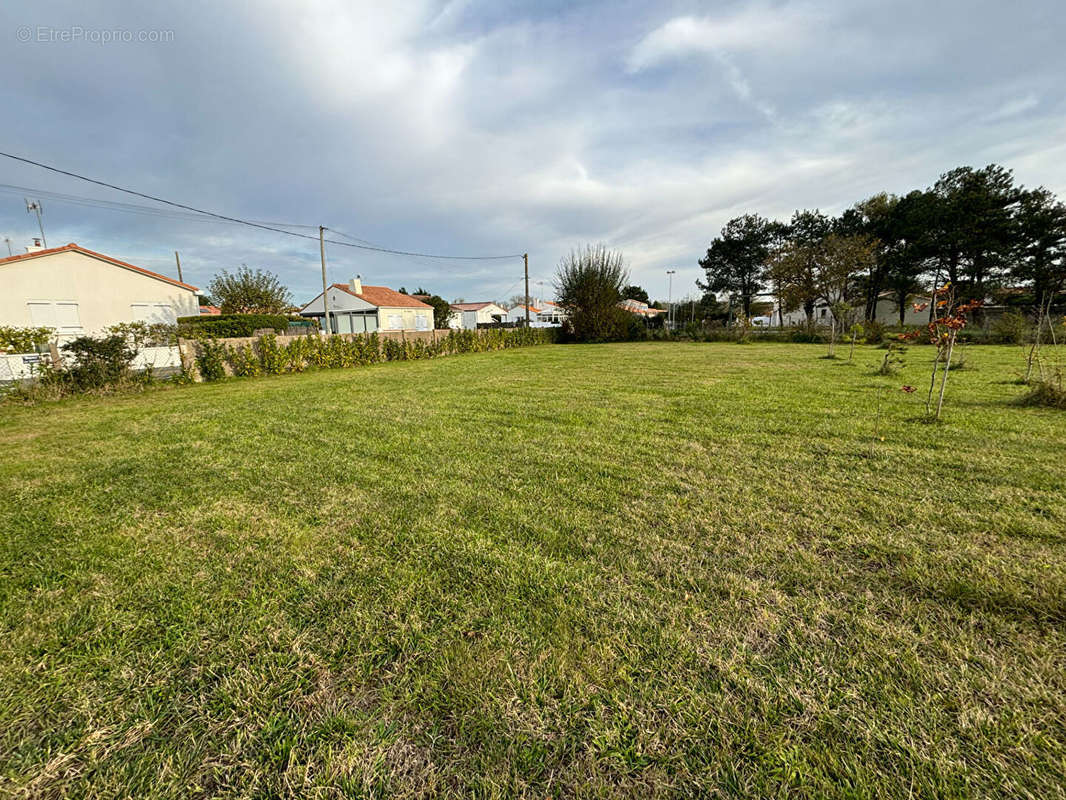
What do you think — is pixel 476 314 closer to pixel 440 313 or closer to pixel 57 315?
pixel 440 313

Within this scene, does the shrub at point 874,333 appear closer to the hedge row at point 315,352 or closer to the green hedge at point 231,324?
the hedge row at point 315,352

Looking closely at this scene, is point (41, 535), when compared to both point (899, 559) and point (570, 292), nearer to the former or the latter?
point (899, 559)

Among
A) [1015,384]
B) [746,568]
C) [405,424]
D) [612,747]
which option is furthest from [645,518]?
[1015,384]

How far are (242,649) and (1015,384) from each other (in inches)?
386

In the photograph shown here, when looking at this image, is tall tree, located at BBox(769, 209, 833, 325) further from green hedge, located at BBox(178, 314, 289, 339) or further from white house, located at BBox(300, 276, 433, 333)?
green hedge, located at BBox(178, 314, 289, 339)

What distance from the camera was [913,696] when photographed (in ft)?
4.05

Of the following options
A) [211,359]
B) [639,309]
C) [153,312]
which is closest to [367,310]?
[153,312]

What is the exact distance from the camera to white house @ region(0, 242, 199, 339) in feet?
50.2

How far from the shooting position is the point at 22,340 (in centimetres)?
662

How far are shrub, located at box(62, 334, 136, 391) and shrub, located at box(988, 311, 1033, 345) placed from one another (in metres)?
25.7

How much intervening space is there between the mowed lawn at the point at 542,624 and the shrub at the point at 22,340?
5.23 metres

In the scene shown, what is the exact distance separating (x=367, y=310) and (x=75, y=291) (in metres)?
15.7

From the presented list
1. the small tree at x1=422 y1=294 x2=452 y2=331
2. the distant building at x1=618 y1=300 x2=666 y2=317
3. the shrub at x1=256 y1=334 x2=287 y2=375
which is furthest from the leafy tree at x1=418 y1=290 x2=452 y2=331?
the shrub at x1=256 y1=334 x2=287 y2=375

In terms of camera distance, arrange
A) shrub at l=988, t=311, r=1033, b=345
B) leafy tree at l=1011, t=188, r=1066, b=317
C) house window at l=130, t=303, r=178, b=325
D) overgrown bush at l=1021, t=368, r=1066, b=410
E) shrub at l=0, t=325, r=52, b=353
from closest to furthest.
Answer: overgrown bush at l=1021, t=368, r=1066, b=410
shrub at l=0, t=325, r=52, b=353
shrub at l=988, t=311, r=1033, b=345
house window at l=130, t=303, r=178, b=325
leafy tree at l=1011, t=188, r=1066, b=317
